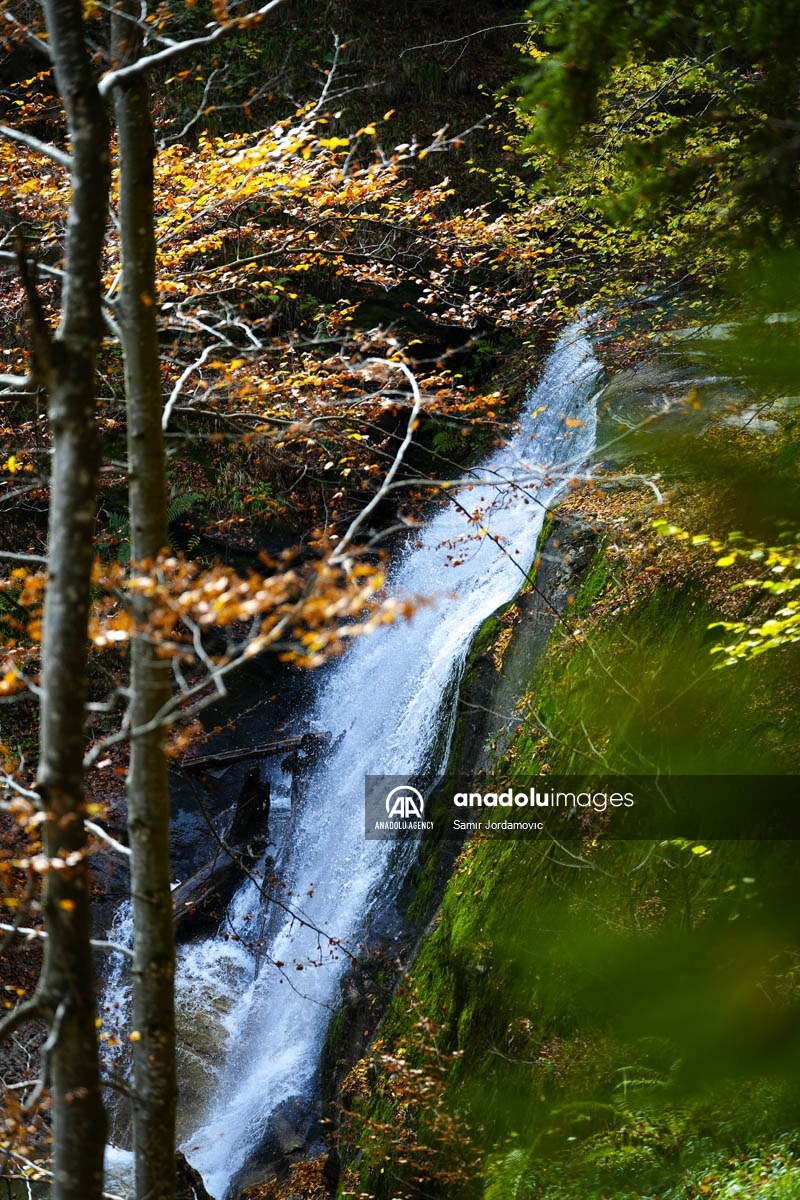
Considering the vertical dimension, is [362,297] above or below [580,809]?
above

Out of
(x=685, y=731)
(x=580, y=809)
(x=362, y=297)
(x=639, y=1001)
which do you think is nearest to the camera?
(x=639, y=1001)

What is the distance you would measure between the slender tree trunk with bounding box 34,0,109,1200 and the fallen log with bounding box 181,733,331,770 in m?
6.98

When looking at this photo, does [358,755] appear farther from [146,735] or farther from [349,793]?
[146,735]

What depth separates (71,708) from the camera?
289 cm

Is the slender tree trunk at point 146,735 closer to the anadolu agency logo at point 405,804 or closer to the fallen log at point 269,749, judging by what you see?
the anadolu agency logo at point 405,804

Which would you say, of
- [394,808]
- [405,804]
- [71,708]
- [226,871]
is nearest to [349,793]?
[394,808]

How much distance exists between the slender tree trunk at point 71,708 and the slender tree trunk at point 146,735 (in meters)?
0.37

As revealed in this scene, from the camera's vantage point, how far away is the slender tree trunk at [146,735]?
336cm

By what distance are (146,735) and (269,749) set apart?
680 centimetres

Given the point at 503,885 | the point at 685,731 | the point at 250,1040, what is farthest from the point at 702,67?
the point at 250,1040

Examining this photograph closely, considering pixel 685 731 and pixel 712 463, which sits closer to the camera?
pixel 712 463

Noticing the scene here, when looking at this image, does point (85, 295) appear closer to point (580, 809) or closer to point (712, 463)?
point (712, 463)

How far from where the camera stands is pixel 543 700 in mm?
6750

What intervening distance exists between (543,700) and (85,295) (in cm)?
467
